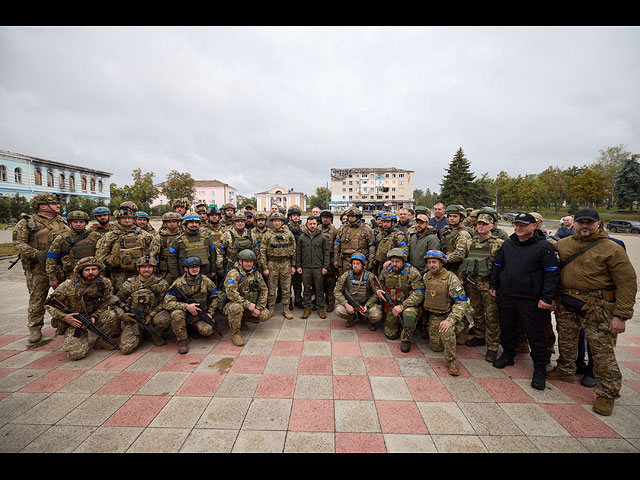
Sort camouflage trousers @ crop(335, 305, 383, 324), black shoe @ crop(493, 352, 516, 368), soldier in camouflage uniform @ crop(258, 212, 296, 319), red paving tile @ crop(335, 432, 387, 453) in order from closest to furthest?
red paving tile @ crop(335, 432, 387, 453)
black shoe @ crop(493, 352, 516, 368)
camouflage trousers @ crop(335, 305, 383, 324)
soldier in camouflage uniform @ crop(258, 212, 296, 319)

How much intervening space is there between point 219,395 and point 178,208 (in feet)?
18.2

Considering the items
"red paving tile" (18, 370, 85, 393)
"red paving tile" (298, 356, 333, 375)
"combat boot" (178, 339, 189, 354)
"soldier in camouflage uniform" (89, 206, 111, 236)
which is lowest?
"red paving tile" (298, 356, 333, 375)

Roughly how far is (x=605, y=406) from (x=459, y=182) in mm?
44892

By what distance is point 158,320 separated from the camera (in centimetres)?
469

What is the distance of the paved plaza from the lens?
2.65 metres

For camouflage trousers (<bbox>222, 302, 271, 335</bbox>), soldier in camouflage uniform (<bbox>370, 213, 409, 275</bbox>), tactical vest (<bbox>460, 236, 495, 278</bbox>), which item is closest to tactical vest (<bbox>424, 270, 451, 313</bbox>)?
tactical vest (<bbox>460, 236, 495, 278</bbox>)

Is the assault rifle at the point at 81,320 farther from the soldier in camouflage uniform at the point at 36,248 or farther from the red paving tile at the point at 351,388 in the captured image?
the red paving tile at the point at 351,388

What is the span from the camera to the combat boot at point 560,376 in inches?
146

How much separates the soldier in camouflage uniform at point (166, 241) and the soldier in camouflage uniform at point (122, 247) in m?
0.19

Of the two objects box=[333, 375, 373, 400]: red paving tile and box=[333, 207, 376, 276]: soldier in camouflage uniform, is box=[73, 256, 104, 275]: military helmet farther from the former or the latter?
box=[333, 207, 376, 276]: soldier in camouflage uniform

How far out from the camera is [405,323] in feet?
15.2

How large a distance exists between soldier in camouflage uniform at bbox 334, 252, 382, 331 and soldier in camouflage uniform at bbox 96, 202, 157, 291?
3.94 metres

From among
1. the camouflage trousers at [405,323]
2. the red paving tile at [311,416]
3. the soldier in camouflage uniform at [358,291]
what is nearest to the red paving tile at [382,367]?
the camouflage trousers at [405,323]
